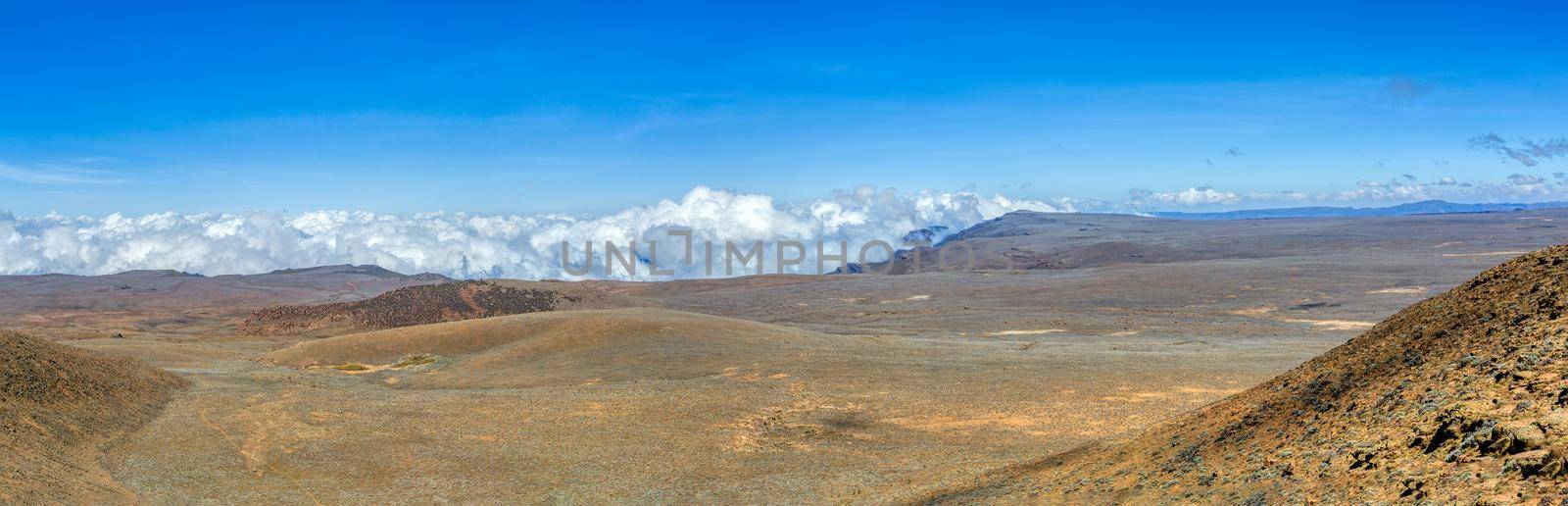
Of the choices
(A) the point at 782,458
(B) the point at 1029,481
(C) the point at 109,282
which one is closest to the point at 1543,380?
(B) the point at 1029,481

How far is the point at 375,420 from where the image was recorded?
2583cm

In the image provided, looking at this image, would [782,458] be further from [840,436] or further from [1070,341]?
[1070,341]

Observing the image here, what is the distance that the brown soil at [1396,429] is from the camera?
9969 mm

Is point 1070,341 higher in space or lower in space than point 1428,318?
lower

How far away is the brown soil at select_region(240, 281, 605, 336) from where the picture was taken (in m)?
78.7

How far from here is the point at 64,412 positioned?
2269 cm

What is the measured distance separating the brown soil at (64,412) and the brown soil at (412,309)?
4847 centimetres

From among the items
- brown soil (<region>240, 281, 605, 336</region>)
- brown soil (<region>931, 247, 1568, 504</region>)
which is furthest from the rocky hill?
brown soil (<region>931, 247, 1568, 504</region>)

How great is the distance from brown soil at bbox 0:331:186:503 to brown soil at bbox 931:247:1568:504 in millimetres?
16154

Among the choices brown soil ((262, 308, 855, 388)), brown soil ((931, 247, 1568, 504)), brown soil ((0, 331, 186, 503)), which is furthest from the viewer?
brown soil ((262, 308, 855, 388))

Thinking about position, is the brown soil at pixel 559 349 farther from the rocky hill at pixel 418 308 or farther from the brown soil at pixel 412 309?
the rocky hill at pixel 418 308

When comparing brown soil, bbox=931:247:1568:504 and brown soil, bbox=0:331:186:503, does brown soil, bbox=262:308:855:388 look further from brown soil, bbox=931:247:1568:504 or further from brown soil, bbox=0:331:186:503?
brown soil, bbox=931:247:1568:504

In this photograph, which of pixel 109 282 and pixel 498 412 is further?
pixel 109 282

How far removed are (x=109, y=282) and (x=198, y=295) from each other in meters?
49.0
